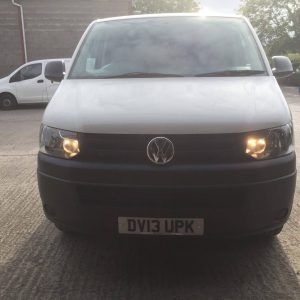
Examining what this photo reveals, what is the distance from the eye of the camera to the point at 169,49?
4.43 m

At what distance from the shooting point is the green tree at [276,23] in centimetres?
4247

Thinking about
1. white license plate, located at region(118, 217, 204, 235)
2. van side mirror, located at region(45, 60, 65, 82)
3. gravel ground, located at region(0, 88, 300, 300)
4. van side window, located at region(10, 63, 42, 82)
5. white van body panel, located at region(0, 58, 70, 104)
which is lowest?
white van body panel, located at region(0, 58, 70, 104)

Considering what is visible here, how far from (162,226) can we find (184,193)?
0.26m

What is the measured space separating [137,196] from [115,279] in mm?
682

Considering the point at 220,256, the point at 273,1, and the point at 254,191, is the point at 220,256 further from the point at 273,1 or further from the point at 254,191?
the point at 273,1

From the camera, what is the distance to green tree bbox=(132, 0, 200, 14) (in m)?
56.1

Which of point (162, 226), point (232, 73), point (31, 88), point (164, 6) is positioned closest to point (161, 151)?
point (162, 226)

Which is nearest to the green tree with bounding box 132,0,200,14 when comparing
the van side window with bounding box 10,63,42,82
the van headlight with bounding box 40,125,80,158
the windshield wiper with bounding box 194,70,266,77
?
the van side window with bounding box 10,63,42,82

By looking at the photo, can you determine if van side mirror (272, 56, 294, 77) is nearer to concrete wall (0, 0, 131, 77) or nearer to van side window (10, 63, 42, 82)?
van side window (10, 63, 42, 82)

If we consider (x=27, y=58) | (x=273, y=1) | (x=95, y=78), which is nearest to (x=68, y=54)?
(x=27, y=58)

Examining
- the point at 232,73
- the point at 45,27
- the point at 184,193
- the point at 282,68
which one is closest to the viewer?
the point at 184,193

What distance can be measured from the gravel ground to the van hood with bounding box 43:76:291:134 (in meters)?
0.75

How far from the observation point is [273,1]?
4394 cm

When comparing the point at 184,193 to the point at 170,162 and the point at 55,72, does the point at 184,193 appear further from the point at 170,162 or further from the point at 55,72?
the point at 55,72
